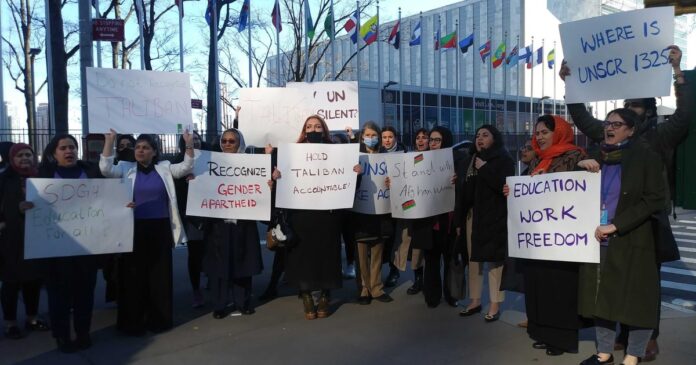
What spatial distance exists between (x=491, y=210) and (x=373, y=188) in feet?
4.29

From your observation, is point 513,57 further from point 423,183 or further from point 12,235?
point 12,235

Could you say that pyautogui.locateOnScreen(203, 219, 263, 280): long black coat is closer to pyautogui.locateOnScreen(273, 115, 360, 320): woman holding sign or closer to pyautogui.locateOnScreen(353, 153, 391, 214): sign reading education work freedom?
pyautogui.locateOnScreen(273, 115, 360, 320): woman holding sign

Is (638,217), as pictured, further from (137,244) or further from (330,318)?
(137,244)

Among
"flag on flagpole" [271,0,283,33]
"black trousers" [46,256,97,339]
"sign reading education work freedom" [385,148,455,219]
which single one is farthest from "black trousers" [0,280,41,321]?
"flag on flagpole" [271,0,283,33]

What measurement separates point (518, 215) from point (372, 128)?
2.11m

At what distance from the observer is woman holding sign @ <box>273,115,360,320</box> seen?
5668mm

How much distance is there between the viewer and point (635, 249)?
13.1 feet

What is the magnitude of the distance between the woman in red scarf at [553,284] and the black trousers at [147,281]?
323 centimetres

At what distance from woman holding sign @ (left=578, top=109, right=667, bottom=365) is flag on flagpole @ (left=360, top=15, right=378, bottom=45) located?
21102 mm

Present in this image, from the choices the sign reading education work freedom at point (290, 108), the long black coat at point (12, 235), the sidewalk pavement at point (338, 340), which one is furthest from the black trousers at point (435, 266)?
the long black coat at point (12, 235)

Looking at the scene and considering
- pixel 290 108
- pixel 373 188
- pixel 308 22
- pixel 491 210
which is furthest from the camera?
pixel 308 22

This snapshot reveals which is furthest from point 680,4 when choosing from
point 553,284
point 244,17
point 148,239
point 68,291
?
point 244,17

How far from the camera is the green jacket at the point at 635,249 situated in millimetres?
3902

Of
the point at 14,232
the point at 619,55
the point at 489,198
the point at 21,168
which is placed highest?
the point at 619,55
